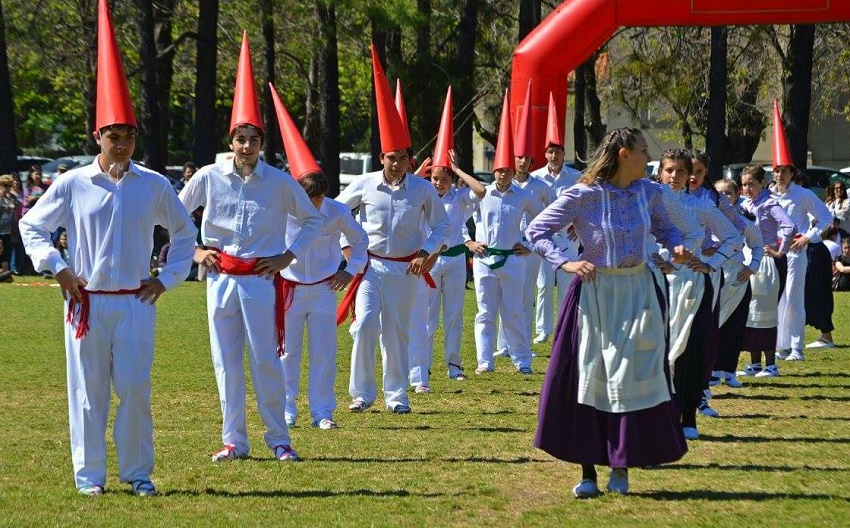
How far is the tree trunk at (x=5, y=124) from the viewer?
3019 centimetres

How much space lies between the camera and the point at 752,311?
14953 millimetres

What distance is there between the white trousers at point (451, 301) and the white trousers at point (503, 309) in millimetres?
185

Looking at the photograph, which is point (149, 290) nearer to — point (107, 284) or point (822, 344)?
point (107, 284)

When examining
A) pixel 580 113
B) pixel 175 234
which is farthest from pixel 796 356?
pixel 580 113

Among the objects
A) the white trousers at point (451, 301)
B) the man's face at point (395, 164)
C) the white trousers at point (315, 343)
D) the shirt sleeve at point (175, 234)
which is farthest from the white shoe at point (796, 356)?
the shirt sleeve at point (175, 234)

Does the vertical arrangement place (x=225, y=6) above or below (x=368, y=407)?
above

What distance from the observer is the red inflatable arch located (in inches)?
787

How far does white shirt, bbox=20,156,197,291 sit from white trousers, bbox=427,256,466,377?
685 cm

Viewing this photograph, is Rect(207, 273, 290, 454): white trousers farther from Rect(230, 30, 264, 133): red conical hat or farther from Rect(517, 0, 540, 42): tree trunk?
Rect(517, 0, 540, 42): tree trunk

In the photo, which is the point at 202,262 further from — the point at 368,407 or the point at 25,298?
the point at 25,298

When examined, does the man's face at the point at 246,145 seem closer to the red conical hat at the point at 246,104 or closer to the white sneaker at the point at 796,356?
the red conical hat at the point at 246,104

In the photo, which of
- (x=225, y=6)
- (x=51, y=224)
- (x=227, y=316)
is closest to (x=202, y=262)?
(x=227, y=316)

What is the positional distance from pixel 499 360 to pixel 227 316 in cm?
718

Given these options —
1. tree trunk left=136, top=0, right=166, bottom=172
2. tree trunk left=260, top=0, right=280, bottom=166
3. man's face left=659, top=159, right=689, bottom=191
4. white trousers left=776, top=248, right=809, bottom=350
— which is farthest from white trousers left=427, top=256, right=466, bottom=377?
tree trunk left=136, top=0, right=166, bottom=172
